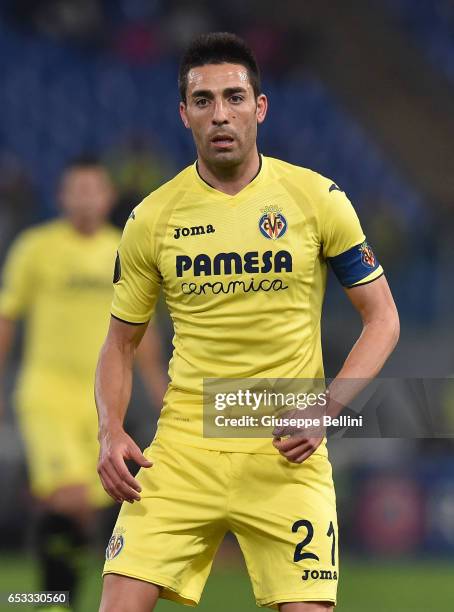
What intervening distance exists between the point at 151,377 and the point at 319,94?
272 inches

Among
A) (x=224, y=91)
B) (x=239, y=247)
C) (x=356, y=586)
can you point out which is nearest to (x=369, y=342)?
(x=239, y=247)

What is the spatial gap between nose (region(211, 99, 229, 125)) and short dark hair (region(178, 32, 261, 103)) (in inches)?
5.9

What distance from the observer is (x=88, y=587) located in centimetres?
812

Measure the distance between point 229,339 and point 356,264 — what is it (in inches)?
17.8

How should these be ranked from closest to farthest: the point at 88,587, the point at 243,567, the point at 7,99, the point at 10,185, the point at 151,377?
the point at 151,377 < the point at 88,587 < the point at 243,567 < the point at 10,185 < the point at 7,99

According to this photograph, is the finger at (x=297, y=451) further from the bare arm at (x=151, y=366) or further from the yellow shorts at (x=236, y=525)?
the bare arm at (x=151, y=366)

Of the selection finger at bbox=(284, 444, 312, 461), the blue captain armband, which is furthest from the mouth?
finger at bbox=(284, 444, 312, 461)

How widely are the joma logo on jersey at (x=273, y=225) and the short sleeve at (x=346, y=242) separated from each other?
0.40 feet

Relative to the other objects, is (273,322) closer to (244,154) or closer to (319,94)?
(244,154)

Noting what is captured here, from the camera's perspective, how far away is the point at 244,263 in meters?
3.77

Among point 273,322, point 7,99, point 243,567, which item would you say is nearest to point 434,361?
point 243,567

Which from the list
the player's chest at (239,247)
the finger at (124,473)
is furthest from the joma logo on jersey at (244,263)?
the finger at (124,473)

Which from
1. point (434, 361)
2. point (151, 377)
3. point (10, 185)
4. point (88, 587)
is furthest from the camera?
point (10, 185)

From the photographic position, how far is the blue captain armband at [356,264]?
3.77m
